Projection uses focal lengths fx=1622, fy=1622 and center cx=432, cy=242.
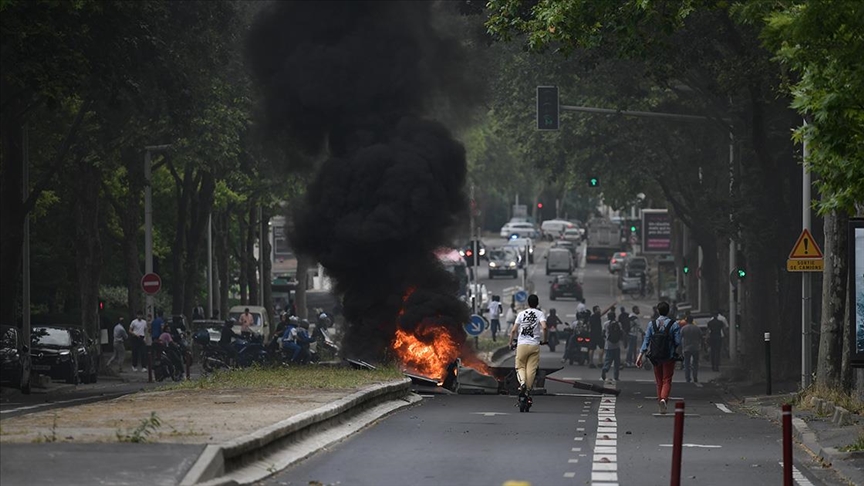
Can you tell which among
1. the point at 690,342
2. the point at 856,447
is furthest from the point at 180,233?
the point at 856,447

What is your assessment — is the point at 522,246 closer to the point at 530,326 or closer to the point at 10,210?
the point at 10,210

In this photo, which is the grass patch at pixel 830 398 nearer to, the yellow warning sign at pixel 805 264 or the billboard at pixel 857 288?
the billboard at pixel 857 288

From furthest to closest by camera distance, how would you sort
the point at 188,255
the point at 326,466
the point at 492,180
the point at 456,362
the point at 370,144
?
the point at 492,180, the point at 188,255, the point at 370,144, the point at 456,362, the point at 326,466

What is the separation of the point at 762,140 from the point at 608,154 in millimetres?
19975

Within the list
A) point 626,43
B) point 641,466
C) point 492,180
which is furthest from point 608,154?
point 492,180

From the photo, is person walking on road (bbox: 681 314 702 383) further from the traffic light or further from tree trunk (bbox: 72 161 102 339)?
tree trunk (bbox: 72 161 102 339)

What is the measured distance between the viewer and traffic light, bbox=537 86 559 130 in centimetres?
3709

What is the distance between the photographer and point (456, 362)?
93.4ft

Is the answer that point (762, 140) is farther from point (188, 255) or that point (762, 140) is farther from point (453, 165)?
point (188, 255)

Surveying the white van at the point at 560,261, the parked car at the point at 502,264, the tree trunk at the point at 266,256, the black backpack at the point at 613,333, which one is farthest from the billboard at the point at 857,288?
the white van at the point at 560,261

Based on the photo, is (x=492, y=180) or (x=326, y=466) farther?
(x=492, y=180)

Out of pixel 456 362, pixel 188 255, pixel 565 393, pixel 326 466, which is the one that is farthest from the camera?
pixel 188 255

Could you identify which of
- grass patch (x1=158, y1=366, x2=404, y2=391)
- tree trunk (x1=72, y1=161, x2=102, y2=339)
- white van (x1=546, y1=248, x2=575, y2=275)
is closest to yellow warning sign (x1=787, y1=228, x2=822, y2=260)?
grass patch (x1=158, y1=366, x2=404, y2=391)

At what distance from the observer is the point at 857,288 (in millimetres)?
20031
